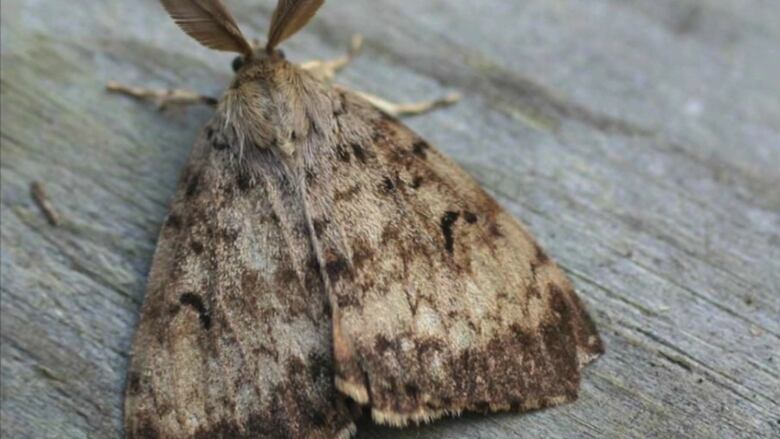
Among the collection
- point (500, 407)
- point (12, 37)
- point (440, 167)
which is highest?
point (440, 167)

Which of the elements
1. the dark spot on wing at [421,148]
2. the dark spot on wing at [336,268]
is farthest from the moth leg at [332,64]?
the dark spot on wing at [336,268]

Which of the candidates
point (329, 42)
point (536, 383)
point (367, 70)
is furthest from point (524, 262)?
point (329, 42)

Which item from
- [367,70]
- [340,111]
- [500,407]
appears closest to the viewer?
[500,407]

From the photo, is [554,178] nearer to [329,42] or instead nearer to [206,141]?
[329,42]

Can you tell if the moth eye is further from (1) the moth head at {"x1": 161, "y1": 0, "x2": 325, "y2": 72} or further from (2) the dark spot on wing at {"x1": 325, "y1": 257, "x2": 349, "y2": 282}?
(2) the dark spot on wing at {"x1": 325, "y1": 257, "x2": 349, "y2": 282}

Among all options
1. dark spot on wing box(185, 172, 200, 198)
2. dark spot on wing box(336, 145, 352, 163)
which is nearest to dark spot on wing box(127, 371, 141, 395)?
dark spot on wing box(185, 172, 200, 198)

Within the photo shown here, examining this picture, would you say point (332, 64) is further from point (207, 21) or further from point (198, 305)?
point (198, 305)
